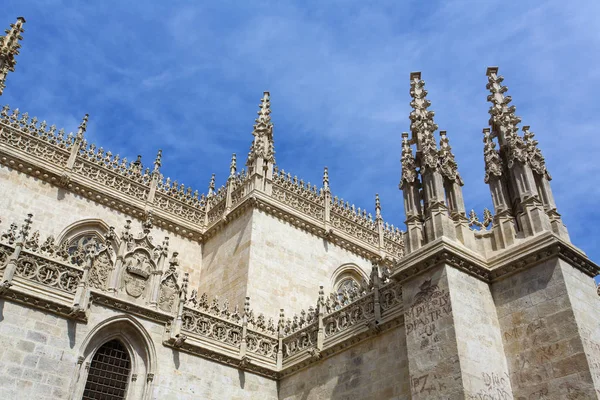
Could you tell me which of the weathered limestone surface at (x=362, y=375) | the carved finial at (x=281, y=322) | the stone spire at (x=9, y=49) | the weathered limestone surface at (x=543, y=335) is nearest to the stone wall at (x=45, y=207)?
the stone spire at (x=9, y=49)

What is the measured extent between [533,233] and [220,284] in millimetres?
12110

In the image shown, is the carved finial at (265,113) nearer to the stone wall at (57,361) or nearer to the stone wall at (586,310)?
the stone wall at (57,361)

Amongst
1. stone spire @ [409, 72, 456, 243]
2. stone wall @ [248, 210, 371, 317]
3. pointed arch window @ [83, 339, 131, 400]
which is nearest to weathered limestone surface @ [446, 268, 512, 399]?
stone spire @ [409, 72, 456, 243]

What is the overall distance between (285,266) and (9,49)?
532 inches

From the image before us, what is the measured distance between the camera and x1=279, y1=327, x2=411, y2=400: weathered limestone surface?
1340cm

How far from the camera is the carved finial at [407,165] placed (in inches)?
580

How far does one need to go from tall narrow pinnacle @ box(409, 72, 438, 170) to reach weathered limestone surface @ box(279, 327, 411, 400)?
14.3 feet

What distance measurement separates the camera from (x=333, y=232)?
2367 centimetres

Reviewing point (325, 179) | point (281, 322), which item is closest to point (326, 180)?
point (325, 179)

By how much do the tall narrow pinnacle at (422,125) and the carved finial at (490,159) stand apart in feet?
4.34

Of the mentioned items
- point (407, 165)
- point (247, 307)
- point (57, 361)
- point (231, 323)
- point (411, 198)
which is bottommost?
point (57, 361)

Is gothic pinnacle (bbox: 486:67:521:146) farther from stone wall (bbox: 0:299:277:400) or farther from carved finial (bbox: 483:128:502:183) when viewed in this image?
stone wall (bbox: 0:299:277:400)

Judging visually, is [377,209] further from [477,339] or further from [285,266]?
[477,339]

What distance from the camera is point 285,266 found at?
69.6ft
